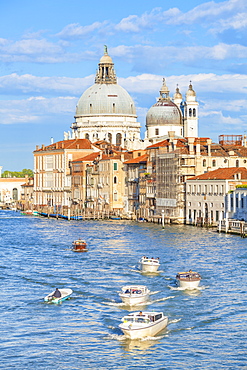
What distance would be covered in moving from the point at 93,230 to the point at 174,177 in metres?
12.6

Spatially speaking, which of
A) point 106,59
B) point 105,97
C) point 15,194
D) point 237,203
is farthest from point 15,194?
point 237,203

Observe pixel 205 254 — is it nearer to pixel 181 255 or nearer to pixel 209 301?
pixel 181 255

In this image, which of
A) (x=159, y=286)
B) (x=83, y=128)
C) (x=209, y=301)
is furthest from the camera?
(x=83, y=128)

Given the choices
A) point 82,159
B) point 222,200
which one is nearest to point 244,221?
point 222,200

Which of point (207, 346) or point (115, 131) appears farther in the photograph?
point (115, 131)

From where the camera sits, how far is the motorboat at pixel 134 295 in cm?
3341

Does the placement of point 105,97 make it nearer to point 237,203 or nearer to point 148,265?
point 237,203

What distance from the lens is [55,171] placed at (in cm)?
12288

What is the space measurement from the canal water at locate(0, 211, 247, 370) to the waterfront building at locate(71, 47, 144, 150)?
79.2 m

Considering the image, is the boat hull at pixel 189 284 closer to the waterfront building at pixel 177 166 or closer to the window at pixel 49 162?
the waterfront building at pixel 177 166

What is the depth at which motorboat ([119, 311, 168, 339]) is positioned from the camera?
28250mm

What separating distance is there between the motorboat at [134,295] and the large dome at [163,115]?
287ft

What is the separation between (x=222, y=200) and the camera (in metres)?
72.4

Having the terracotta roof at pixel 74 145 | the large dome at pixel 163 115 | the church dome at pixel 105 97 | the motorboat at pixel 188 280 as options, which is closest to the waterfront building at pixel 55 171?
the terracotta roof at pixel 74 145
